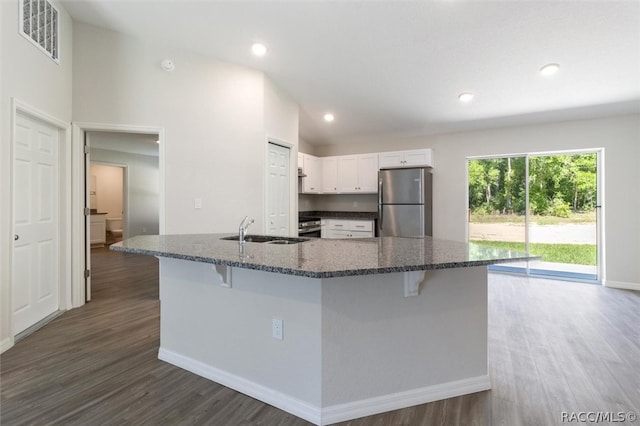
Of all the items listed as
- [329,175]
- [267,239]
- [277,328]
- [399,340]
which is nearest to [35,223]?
[267,239]

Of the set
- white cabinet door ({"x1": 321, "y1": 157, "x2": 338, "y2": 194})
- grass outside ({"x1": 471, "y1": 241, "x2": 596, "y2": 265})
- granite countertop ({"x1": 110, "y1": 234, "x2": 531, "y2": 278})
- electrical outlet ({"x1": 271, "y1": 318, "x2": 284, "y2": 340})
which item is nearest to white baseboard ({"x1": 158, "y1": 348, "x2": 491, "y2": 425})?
electrical outlet ({"x1": 271, "y1": 318, "x2": 284, "y2": 340})

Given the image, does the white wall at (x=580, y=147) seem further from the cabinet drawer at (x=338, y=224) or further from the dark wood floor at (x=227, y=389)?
the cabinet drawer at (x=338, y=224)

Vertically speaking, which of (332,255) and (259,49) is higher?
(259,49)

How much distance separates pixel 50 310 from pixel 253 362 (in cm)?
258

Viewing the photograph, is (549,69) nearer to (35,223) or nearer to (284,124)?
(284,124)

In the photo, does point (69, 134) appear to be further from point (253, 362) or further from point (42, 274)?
point (253, 362)

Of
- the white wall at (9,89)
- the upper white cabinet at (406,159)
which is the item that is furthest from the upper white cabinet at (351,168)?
the white wall at (9,89)

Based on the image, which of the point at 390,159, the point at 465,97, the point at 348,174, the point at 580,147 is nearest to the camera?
the point at 465,97

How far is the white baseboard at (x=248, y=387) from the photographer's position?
1.71m

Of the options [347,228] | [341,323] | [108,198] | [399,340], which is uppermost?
[108,198]

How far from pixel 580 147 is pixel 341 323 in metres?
4.69

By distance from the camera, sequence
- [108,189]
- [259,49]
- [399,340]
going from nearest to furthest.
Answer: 1. [399,340]
2. [259,49]
3. [108,189]

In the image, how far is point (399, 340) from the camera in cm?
182

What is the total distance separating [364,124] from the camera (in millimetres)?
5324
